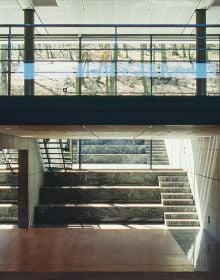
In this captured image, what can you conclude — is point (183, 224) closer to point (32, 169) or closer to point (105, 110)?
point (32, 169)

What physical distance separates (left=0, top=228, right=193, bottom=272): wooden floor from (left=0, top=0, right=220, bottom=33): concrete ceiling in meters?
5.82

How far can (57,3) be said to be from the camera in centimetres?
1371

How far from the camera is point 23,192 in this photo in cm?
1353

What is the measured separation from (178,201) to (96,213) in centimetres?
224

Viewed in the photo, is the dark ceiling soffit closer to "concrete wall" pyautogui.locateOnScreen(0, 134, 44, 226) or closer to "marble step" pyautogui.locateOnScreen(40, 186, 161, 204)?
"concrete wall" pyautogui.locateOnScreen(0, 134, 44, 226)

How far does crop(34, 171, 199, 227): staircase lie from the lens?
46.2ft

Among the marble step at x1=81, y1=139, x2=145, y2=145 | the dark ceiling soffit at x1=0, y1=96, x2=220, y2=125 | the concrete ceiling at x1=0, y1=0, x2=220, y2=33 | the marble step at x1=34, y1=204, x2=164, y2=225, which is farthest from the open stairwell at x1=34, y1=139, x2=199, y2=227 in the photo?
the dark ceiling soffit at x1=0, y1=96, x2=220, y2=125

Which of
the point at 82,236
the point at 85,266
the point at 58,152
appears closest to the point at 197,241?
the point at 82,236

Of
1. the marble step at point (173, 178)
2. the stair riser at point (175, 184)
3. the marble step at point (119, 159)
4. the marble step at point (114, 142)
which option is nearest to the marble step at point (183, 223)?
the stair riser at point (175, 184)

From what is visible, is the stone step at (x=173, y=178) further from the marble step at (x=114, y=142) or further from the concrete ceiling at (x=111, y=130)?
the concrete ceiling at (x=111, y=130)

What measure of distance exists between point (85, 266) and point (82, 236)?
9.84 ft

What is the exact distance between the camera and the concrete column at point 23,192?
13.4 meters

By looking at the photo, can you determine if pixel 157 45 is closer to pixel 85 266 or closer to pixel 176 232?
pixel 176 232

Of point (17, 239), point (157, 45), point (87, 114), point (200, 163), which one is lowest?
point (17, 239)
